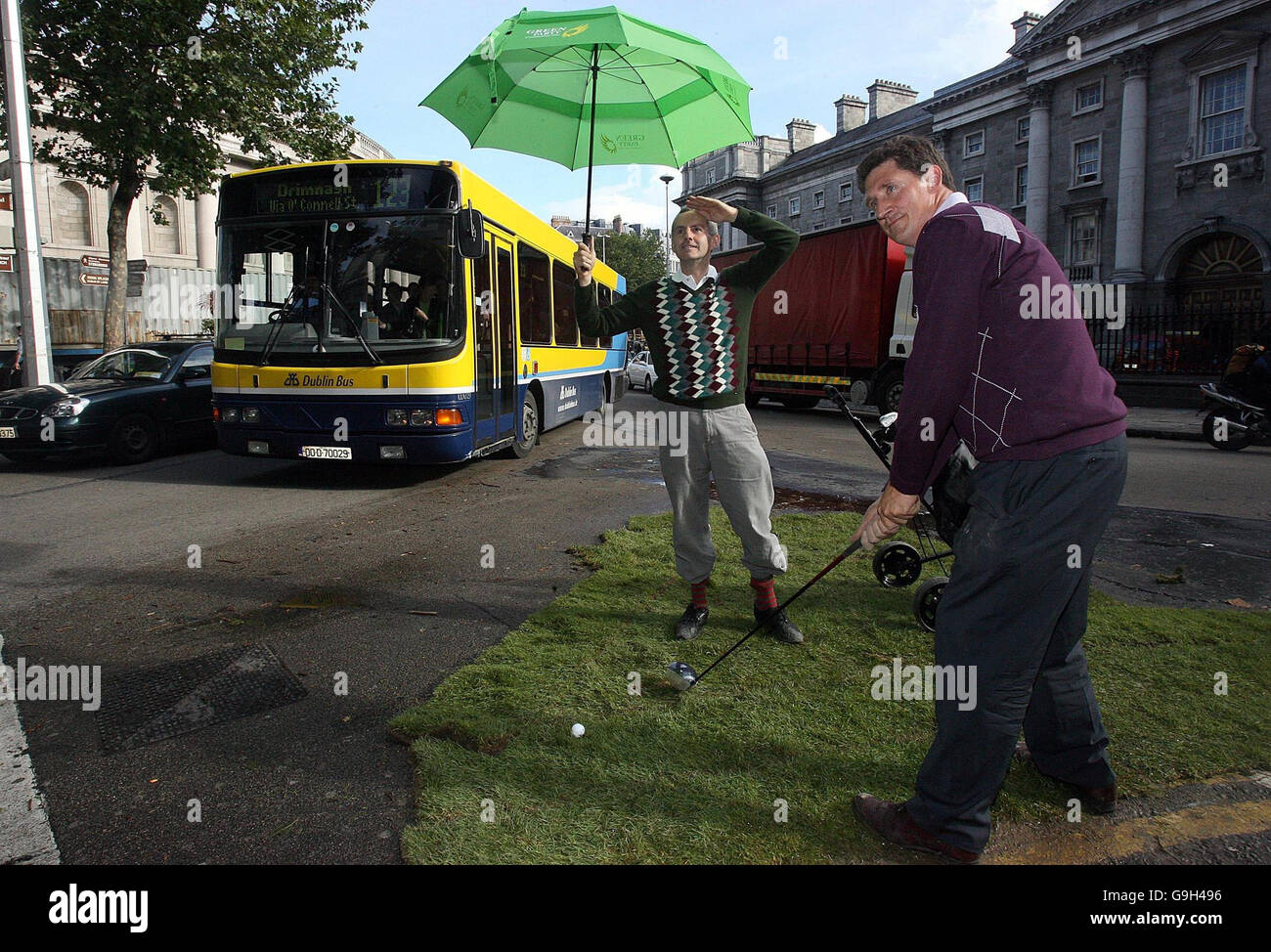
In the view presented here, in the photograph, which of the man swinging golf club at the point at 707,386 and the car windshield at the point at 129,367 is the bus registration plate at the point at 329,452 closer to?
the car windshield at the point at 129,367

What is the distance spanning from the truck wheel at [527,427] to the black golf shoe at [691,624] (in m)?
6.74

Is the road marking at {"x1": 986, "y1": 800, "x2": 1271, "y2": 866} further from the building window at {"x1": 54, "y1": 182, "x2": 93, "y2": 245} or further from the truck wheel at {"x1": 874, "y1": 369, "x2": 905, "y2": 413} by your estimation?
the building window at {"x1": 54, "y1": 182, "x2": 93, "y2": 245}

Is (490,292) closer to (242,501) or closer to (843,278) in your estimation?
(242,501)

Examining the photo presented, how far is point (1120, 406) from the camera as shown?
2.31 metres

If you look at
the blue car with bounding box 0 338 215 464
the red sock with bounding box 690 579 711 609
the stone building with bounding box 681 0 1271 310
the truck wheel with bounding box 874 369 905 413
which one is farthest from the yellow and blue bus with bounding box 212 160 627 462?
the stone building with bounding box 681 0 1271 310

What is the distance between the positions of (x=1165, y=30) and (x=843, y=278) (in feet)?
76.7

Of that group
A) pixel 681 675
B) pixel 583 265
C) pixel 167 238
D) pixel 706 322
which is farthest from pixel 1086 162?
pixel 167 238

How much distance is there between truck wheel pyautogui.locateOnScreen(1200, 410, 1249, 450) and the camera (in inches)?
507

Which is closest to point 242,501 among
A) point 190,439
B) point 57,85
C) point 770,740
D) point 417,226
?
point 417,226

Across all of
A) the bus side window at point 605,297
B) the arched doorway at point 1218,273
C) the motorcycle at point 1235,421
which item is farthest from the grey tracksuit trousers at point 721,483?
the arched doorway at point 1218,273

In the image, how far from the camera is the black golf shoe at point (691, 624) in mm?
4137

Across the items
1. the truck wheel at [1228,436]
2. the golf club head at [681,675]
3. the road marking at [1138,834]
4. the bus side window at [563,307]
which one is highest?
the bus side window at [563,307]

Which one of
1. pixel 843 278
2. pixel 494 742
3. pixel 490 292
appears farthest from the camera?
pixel 843 278

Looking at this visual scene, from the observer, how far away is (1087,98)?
35.2 metres
